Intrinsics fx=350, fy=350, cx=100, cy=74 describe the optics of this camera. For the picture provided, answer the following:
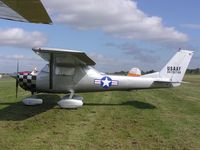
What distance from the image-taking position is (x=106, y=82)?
1375cm

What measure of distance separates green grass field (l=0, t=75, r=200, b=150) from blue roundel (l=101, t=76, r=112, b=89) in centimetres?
107

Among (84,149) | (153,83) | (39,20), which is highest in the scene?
(39,20)

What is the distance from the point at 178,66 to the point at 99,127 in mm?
6711

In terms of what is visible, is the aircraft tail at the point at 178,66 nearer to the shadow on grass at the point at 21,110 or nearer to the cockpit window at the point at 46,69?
the cockpit window at the point at 46,69

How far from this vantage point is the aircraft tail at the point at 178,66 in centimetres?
1449

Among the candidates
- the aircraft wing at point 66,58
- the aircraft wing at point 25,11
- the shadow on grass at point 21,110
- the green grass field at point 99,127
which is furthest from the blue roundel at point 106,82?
the aircraft wing at point 25,11

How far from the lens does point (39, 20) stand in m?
8.10

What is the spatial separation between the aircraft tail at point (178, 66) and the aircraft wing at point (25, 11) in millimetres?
7659

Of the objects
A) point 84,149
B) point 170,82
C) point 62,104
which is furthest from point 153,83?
point 84,149

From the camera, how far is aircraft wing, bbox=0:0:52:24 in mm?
6741

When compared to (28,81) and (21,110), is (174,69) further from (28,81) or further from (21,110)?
(21,110)

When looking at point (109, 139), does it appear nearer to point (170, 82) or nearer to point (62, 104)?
point (62, 104)

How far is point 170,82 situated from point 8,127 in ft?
24.4

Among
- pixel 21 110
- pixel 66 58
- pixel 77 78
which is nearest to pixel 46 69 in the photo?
pixel 66 58
